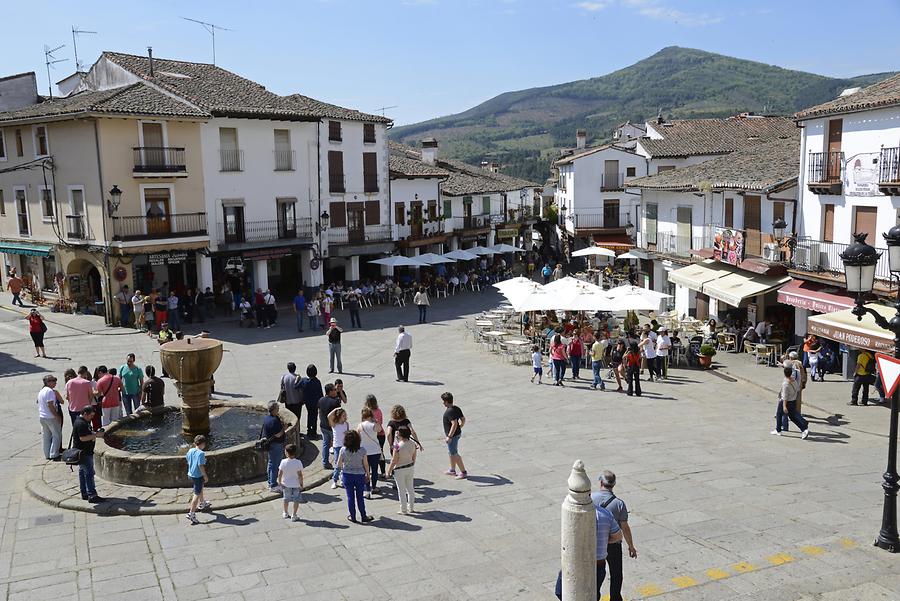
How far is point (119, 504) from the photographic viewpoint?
12258 mm

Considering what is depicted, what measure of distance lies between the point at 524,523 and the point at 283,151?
30372mm

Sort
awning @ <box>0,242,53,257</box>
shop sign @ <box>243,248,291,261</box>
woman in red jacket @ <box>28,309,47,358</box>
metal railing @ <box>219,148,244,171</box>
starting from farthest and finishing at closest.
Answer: shop sign @ <box>243,248,291,261</box> → metal railing @ <box>219,148,244,171</box> → awning @ <box>0,242,53,257</box> → woman in red jacket @ <box>28,309,47,358</box>

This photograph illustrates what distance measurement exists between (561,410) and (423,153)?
43.4 metres

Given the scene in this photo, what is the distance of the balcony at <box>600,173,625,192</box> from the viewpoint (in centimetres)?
5600

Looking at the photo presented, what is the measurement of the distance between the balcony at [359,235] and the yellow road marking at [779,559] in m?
33.4

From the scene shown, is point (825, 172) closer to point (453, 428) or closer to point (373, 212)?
point (453, 428)

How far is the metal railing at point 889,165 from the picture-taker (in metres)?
21.0

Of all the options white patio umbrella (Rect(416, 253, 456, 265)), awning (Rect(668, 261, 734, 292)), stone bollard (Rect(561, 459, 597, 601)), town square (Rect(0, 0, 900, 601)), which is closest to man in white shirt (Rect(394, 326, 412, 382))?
town square (Rect(0, 0, 900, 601))

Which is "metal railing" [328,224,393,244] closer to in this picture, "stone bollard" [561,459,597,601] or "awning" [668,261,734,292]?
"awning" [668,261,734,292]

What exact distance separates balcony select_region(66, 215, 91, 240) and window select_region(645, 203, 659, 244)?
2499cm

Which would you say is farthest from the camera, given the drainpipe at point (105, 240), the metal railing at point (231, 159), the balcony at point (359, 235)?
the balcony at point (359, 235)

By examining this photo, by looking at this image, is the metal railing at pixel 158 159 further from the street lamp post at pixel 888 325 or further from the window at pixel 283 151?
the street lamp post at pixel 888 325

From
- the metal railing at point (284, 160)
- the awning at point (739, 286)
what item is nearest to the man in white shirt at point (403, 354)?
the awning at point (739, 286)

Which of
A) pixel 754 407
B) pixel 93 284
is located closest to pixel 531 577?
pixel 754 407
